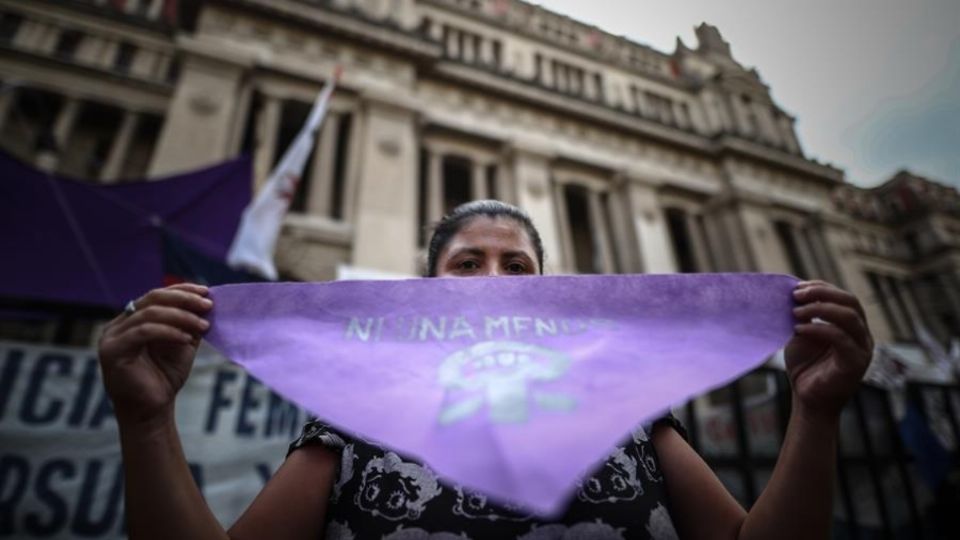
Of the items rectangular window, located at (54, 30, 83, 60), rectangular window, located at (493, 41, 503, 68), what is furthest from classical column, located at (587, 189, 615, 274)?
rectangular window, located at (54, 30, 83, 60)

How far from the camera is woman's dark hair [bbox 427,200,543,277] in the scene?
1.58 meters

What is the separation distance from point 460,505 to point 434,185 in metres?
10.2

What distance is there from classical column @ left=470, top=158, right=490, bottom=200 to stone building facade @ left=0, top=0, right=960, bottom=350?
4 cm

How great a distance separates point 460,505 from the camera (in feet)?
3.23

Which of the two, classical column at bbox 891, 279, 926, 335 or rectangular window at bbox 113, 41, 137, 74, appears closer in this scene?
rectangular window at bbox 113, 41, 137, 74

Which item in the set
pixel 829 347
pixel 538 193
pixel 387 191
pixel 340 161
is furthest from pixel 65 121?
pixel 829 347

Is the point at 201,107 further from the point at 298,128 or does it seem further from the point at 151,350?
the point at 151,350

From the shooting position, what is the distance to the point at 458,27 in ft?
45.8

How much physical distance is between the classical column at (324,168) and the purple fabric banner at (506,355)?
8.41 meters

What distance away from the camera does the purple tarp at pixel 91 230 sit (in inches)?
145

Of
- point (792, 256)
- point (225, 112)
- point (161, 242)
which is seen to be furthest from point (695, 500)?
point (792, 256)

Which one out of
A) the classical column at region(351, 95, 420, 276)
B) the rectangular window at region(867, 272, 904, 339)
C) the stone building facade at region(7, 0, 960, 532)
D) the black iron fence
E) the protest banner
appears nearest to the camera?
the protest banner

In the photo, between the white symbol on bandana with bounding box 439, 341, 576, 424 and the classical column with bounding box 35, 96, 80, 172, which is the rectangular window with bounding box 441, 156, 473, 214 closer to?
the classical column with bounding box 35, 96, 80, 172

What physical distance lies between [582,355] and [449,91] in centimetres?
1203
